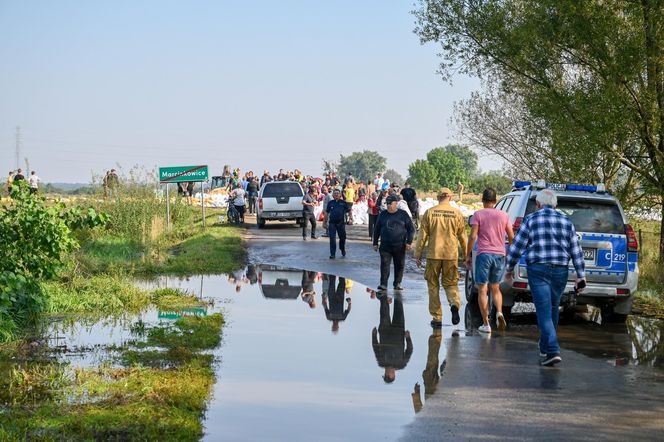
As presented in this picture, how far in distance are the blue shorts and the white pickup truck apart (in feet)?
73.3

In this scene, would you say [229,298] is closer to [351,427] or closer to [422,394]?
[422,394]

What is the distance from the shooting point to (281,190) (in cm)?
3516

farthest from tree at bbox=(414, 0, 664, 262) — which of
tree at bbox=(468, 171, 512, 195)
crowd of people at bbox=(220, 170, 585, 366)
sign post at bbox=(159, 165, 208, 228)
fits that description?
tree at bbox=(468, 171, 512, 195)

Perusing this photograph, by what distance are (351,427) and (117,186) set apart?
2273 cm

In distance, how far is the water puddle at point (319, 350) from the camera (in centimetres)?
767

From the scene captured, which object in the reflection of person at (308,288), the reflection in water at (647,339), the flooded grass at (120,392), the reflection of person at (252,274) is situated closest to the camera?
the flooded grass at (120,392)

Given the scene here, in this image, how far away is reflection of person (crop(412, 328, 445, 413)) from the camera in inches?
332

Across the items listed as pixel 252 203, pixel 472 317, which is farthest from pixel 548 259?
pixel 252 203

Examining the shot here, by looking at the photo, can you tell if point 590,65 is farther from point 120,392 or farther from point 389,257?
point 120,392

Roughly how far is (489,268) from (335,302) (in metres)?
3.67

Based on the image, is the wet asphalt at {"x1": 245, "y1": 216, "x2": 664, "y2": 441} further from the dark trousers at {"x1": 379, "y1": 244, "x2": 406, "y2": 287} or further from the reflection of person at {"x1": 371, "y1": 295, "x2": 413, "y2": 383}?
the dark trousers at {"x1": 379, "y1": 244, "x2": 406, "y2": 287}

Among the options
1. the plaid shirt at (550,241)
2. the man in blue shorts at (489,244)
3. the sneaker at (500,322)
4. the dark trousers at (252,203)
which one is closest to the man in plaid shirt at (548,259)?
the plaid shirt at (550,241)

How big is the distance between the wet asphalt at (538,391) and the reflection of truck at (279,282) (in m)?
3.96

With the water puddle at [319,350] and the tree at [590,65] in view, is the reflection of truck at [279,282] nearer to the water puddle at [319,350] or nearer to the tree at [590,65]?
the water puddle at [319,350]
